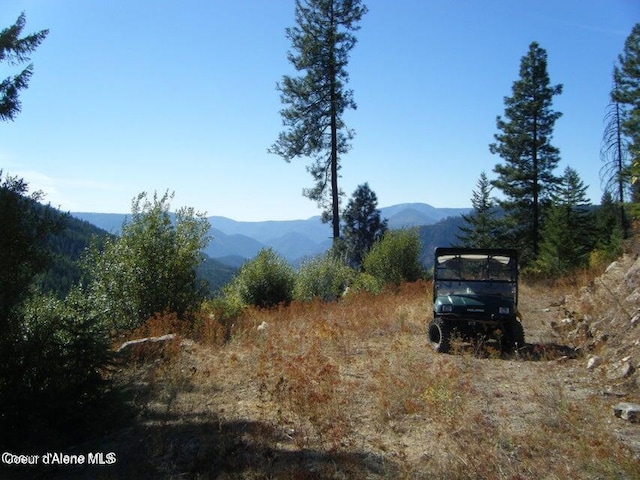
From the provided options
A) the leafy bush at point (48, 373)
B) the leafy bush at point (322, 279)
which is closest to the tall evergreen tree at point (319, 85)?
the leafy bush at point (322, 279)

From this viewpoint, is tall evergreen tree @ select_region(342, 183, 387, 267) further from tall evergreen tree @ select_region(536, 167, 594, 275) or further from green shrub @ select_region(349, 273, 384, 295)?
green shrub @ select_region(349, 273, 384, 295)

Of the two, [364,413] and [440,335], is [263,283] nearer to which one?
Result: [440,335]

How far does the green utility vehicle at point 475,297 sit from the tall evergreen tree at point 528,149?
848 inches

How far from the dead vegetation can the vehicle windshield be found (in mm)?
1183

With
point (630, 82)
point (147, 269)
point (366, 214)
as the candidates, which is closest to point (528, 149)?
point (630, 82)

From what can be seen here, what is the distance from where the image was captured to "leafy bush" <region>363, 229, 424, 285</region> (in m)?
20.3

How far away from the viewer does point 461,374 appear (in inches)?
286

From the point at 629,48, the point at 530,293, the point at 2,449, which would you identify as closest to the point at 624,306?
the point at 530,293

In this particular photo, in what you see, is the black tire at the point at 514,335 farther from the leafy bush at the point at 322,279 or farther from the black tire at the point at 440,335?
the leafy bush at the point at 322,279

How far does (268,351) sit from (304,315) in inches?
155

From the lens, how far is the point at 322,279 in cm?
2077

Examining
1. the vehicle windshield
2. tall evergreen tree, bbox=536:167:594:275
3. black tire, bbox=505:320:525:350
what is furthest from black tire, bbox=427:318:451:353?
tall evergreen tree, bbox=536:167:594:275

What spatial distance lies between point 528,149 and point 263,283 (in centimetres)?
2106

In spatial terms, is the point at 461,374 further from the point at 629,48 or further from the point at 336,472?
the point at 629,48
